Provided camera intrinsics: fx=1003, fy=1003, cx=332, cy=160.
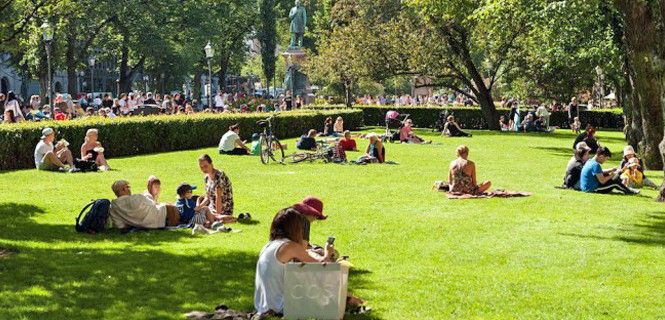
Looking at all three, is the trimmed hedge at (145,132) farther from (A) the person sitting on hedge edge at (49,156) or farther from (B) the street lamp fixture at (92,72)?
(B) the street lamp fixture at (92,72)

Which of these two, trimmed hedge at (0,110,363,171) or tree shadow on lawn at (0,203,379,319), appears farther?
trimmed hedge at (0,110,363,171)

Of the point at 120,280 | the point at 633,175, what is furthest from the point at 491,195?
the point at 120,280

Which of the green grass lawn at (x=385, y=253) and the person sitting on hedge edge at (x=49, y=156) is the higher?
the person sitting on hedge edge at (x=49, y=156)

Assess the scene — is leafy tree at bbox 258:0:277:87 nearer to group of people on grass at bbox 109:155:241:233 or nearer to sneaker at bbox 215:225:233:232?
group of people on grass at bbox 109:155:241:233

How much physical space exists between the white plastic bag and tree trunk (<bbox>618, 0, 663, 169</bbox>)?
41.1 feet

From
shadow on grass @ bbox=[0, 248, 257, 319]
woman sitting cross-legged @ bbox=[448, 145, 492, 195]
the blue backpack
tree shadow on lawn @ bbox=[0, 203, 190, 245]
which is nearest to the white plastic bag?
shadow on grass @ bbox=[0, 248, 257, 319]

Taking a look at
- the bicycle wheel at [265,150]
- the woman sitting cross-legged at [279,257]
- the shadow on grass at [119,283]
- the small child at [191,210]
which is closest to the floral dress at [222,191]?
the small child at [191,210]

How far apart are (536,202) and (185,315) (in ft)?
34.0

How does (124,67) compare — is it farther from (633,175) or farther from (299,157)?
(633,175)

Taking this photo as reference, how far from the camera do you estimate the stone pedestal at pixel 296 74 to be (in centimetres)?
6172

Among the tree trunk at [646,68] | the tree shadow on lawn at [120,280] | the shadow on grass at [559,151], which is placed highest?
the tree trunk at [646,68]

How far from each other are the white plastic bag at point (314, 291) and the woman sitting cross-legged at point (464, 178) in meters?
10.4

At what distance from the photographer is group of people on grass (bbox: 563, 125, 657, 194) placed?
19328 mm

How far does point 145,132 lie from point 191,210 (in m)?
16.3
